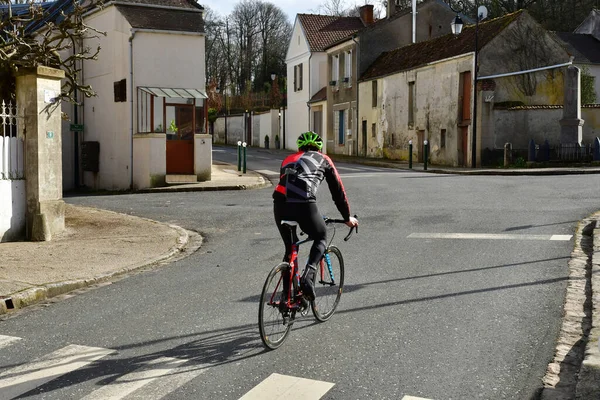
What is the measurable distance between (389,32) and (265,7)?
103 ft

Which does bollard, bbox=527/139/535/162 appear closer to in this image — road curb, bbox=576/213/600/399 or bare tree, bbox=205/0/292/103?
road curb, bbox=576/213/600/399

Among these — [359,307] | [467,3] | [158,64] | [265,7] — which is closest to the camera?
[359,307]

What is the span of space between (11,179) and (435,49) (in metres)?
27.5

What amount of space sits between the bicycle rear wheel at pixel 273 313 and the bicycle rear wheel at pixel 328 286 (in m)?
0.51

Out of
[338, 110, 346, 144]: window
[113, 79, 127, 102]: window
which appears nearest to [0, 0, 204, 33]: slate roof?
[113, 79, 127, 102]: window

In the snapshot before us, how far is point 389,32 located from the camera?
4325 centimetres

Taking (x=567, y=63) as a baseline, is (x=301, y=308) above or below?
below

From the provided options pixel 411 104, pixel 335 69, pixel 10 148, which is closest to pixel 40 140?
pixel 10 148

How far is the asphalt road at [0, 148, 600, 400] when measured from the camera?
16.5ft

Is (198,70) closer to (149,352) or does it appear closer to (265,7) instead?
(149,352)

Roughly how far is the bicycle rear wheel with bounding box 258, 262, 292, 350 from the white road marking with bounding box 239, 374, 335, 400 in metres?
0.60

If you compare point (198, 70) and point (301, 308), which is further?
point (198, 70)

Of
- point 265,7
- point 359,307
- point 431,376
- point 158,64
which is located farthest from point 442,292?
point 265,7

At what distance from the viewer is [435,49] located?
117ft
